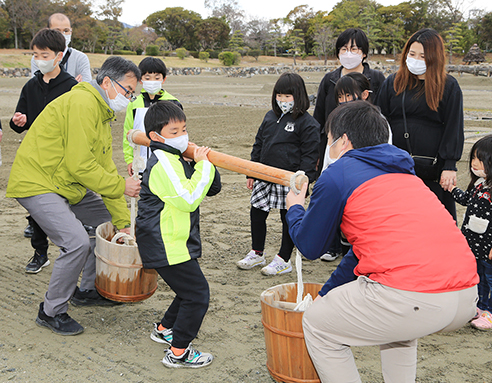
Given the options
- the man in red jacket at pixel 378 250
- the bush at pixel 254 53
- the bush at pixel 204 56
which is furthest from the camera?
the bush at pixel 254 53

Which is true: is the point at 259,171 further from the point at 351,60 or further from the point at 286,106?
the point at 351,60

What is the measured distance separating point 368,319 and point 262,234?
264 cm

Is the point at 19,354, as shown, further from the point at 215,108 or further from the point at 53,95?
the point at 215,108

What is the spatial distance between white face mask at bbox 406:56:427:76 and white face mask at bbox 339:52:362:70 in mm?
834

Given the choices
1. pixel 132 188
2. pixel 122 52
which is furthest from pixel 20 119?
pixel 122 52

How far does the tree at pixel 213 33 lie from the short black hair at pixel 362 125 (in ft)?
204

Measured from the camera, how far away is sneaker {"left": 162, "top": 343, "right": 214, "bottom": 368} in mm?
3006

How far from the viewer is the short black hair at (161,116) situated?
2.94 meters

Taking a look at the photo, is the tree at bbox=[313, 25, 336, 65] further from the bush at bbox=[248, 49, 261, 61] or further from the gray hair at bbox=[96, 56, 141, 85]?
the gray hair at bbox=[96, 56, 141, 85]

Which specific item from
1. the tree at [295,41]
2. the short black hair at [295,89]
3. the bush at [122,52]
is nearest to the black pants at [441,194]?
the short black hair at [295,89]

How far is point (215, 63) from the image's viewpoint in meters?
52.2

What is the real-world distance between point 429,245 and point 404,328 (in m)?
0.38

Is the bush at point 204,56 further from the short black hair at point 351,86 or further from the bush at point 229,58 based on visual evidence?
the short black hair at point 351,86

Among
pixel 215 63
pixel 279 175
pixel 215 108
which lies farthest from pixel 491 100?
pixel 215 63
